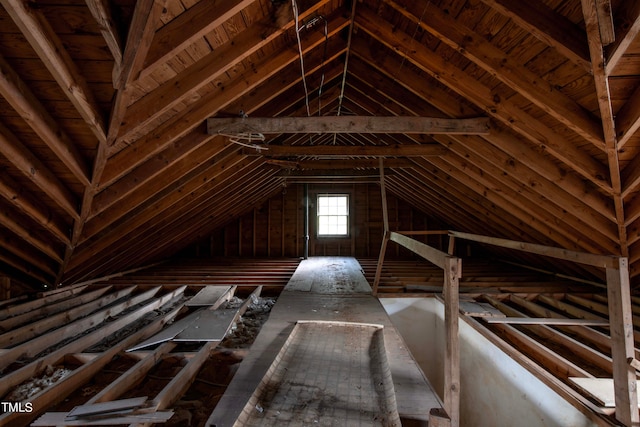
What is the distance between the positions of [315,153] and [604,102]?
3.00 meters

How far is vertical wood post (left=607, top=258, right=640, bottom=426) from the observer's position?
5.10 feet

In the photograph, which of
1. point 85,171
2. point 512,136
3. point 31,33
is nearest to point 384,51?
point 512,136

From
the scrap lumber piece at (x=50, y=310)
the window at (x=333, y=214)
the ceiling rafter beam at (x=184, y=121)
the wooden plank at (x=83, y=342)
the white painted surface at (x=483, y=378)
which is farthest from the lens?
the window at (x=333, y=214)

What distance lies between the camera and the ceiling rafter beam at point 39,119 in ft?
5.68

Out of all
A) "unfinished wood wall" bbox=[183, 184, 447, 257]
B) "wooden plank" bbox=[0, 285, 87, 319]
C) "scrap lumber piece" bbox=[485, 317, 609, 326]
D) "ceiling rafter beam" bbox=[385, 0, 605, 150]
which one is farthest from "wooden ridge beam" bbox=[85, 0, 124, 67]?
"unfinished wood wall" bbox=[183, 184, 447, 257]

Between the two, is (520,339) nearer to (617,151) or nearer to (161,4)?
(617,151)

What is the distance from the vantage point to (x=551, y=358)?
2518mm

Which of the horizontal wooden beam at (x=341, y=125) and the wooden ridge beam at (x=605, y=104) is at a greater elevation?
the horizontal wooden beam at (x=341, y=125)

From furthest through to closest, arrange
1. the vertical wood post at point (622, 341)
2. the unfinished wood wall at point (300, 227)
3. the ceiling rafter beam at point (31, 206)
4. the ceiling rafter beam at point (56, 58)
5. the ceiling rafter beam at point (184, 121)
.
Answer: the unfinished wood wall at point (300, 227) < the ceiling rafter beam at point (184, 121) < the ceiling rafter beam at point (31, 206) < the vertical wood post at point (622, 341) < the ceiling rafter beam at point (56, 58)

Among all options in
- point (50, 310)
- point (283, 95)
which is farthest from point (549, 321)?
point (50, 310)

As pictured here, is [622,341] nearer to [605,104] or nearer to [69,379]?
[605,104]

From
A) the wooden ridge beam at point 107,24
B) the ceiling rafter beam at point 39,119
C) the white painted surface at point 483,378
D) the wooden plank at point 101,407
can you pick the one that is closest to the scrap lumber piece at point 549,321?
the white painted surface at point 483,378

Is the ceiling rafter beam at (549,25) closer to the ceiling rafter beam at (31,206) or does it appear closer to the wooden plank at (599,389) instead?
the wooden plank at (599,389)

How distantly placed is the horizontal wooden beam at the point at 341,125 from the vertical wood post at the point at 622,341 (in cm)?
188
